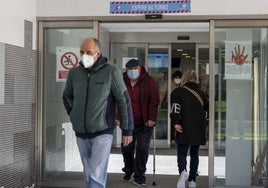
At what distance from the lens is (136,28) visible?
11.4m

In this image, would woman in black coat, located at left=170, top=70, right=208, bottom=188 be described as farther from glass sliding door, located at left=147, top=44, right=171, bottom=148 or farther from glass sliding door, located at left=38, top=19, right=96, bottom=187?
glass sliding door, located at left=147, top=44, right=171, bottom=148

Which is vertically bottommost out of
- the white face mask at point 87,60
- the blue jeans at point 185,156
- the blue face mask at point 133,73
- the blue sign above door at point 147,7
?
the blue jeans at point 185,156

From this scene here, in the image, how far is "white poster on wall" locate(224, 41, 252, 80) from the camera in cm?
709

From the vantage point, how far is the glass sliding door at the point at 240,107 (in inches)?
279

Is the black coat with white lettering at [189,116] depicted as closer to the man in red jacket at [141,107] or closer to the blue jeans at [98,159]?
the man in red jacket at [141,107]

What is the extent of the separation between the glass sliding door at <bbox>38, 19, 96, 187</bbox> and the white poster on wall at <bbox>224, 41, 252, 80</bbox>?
6.98ft

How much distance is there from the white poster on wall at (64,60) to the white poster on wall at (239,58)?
214 cm

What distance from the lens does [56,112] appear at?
7.49 metres

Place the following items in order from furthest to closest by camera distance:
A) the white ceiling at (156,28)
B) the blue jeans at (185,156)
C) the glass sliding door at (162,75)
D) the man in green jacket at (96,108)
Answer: the glass sliding door at (162,75), the white ceiling at (156,28), the blue jeans at (185,156), the man in green jacket at (96,108)

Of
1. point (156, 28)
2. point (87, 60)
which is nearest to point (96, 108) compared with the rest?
point (87, 60)

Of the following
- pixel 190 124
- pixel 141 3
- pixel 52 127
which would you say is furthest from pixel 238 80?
pixel 52 127

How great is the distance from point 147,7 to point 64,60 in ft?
4.68

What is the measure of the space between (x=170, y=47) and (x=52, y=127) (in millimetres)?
5284

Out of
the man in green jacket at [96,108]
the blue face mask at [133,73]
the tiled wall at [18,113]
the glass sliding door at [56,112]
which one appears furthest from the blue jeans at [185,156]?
the man in green jacket at [96,108]
